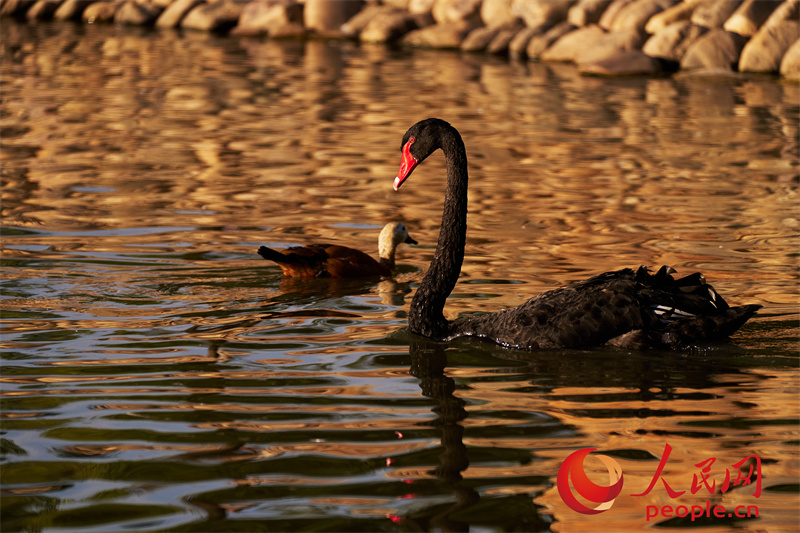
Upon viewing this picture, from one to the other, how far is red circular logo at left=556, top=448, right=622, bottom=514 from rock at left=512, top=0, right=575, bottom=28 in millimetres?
19369

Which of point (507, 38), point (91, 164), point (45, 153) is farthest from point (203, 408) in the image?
point (507, 38)

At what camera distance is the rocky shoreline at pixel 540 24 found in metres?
19.3

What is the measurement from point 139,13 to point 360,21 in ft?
21.6

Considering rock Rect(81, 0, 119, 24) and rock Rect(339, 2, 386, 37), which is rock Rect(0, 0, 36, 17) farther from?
rock Rect(339, 2, 386, 37)

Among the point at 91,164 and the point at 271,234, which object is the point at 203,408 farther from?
the point at 91,164

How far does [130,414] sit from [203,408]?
12.6 inches

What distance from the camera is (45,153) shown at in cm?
1257

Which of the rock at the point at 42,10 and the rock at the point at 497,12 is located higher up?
the rock at the point at 497,12

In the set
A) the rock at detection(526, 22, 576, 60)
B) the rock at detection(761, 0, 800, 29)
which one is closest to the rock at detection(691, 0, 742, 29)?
the rock at detection(761, 0, 800, 29)

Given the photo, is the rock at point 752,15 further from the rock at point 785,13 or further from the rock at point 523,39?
the rock at point 523,39

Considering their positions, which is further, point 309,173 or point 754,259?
point 309,173

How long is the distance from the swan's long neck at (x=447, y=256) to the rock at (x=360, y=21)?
65.6ft

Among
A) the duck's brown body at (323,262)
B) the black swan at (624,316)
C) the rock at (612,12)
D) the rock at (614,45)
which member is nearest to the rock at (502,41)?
the rock at (612,12)

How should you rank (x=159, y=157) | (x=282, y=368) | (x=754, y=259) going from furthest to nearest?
(x=159, y=157) < (x=754, y=259) < (x=282, y=368)
